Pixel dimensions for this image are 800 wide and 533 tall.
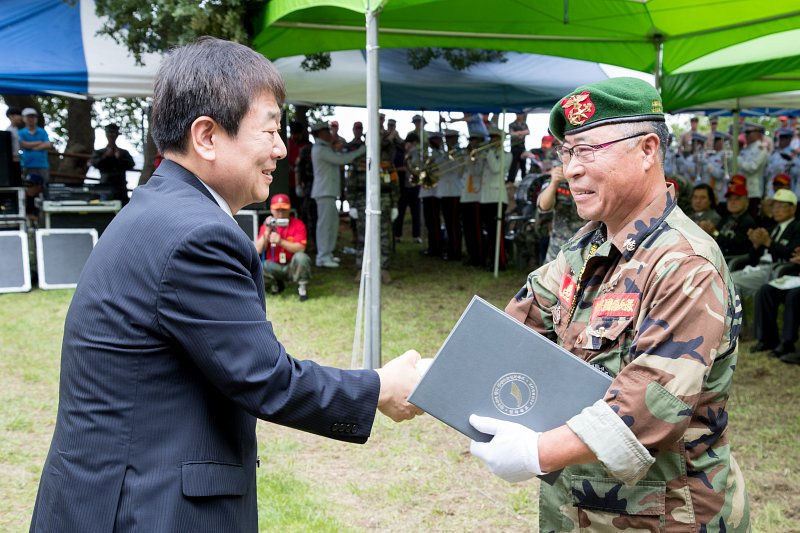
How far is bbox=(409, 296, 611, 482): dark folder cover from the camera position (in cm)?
180

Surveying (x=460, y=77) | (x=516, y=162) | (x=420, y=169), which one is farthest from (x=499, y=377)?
(x=516, y=162)

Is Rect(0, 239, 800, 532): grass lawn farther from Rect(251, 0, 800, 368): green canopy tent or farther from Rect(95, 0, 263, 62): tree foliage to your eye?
Rect(95, 0, 263, 62): tree foliage

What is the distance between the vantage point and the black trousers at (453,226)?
1368 cm

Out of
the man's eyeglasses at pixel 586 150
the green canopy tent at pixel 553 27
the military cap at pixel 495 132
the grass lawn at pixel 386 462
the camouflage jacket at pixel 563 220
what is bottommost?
the grass lawn at pixel 386 462

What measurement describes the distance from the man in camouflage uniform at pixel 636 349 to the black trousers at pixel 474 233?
35.5ft

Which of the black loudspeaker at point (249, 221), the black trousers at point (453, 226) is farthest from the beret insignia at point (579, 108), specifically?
the black trousers at point (453, 226)

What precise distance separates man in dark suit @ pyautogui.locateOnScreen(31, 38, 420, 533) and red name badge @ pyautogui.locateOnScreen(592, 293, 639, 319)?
64 cm

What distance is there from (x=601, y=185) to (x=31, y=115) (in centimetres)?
1230

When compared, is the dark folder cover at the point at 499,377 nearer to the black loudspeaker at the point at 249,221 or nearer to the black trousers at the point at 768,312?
the black trousers at the point at 768,312

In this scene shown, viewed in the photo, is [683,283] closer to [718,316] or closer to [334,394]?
[718,316]

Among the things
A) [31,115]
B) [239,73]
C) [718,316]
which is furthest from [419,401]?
[31,115]

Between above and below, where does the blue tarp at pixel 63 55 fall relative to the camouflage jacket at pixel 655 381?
above

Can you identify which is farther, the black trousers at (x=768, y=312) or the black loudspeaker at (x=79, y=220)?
the black loudspeaker at (x=79, y=220)

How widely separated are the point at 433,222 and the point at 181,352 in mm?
12661
